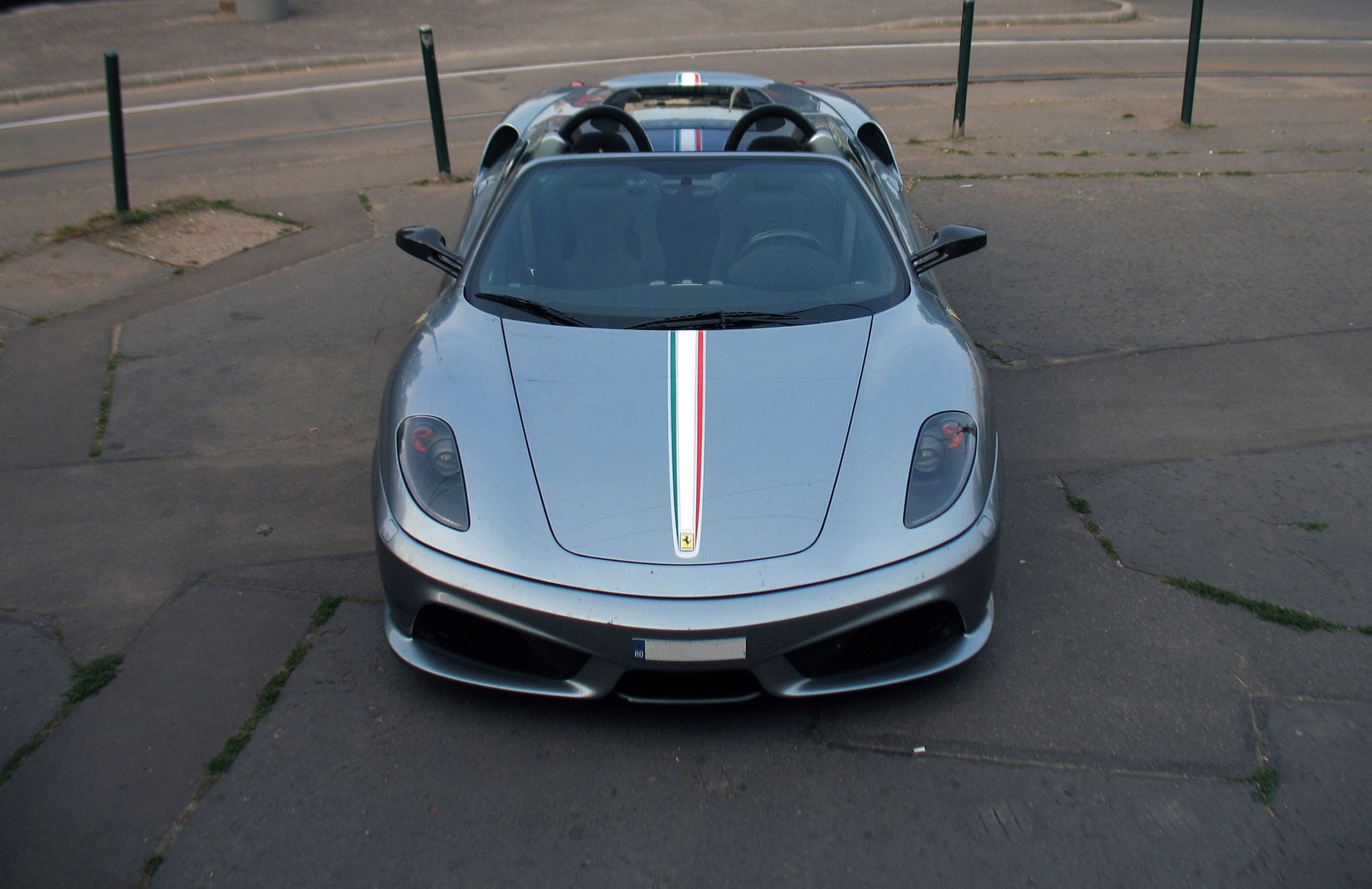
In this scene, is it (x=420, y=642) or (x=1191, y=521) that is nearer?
(x=420, y=642)

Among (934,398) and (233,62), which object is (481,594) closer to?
(934,398)

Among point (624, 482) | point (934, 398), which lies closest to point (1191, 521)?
point (934, 398)

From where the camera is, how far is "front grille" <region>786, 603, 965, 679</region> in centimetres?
280

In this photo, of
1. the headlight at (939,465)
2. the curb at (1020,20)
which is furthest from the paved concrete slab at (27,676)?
the curb at (1020,20)

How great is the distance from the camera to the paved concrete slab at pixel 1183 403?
14.8 ft

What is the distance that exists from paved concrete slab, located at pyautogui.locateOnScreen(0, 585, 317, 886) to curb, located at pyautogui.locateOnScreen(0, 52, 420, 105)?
14059 millimetres

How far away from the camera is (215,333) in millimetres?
5871

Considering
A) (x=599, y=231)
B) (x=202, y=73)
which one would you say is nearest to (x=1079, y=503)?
(x=599, y=231)

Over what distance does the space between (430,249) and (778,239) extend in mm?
1295

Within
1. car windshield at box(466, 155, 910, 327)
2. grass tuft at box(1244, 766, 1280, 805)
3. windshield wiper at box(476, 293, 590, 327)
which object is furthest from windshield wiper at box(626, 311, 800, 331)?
grass tuft at box(1244, 766, 1280, 805)

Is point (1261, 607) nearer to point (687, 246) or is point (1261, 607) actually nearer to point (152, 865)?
point (687, 246)

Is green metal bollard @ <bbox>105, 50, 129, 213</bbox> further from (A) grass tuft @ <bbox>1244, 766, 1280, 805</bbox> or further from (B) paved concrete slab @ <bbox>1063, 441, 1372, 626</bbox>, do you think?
(A) grass tuft @ <bbox>1244, 766, 1280, 805</bbox>

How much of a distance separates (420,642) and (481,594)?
1.14 feet

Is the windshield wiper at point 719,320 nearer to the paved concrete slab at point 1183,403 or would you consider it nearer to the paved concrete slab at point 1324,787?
the paved concrete slab at point 1183,403
